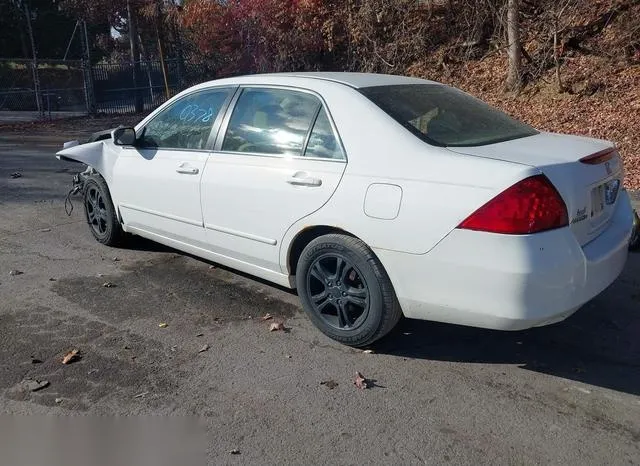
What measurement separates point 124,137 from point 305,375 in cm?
282

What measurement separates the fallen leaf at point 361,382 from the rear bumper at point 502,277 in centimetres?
49

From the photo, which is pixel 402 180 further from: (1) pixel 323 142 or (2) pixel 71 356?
(2) pixel 71 356

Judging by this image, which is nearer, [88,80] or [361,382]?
[361,382]

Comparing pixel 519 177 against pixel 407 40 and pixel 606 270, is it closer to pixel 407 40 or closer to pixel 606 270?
pixel 606 270

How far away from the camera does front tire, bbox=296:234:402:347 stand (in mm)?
3672

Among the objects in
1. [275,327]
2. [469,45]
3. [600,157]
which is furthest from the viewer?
[469,45]

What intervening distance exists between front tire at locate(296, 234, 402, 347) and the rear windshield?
809 millimetres

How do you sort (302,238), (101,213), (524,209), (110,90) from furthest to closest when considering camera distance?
1. (110,90)
2. (101,213)
3. (302,238)
4. (524,209)

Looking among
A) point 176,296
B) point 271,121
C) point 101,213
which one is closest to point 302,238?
point 271,121

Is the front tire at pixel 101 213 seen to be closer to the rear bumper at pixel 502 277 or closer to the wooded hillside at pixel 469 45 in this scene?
the rear bumper at pixel 502 277

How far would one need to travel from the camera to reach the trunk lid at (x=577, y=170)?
3.29 meters

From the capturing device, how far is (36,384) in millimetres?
3584

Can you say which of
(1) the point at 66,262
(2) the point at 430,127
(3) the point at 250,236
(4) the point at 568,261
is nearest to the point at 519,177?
(4) the point at 568,261

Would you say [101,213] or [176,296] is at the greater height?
[101,213]
